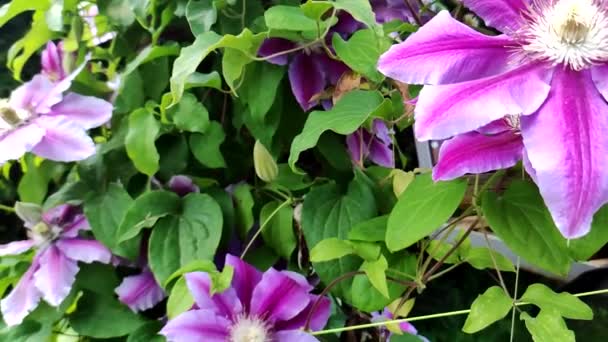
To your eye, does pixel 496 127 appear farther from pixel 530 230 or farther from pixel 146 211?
pixel 146 211

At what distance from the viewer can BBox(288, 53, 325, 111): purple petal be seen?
0.54m

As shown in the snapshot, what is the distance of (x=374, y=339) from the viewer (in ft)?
2.06

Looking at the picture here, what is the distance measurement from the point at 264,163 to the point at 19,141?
0.21m

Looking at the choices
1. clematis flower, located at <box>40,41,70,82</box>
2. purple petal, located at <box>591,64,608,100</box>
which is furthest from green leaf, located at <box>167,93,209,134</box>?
purple petal, located at <box>591,64,608,100</box>

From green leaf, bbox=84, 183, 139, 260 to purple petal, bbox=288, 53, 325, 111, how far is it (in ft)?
0.58

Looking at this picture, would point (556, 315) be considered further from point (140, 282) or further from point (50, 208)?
point (50, 208)

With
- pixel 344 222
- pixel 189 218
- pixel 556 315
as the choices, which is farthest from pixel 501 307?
pixel 189 218

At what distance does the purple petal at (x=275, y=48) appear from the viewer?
528 millimetres

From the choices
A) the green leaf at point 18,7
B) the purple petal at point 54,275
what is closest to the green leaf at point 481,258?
the purple petal at point 54,275

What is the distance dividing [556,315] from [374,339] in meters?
0.26

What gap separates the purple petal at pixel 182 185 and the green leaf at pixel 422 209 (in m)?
0.23

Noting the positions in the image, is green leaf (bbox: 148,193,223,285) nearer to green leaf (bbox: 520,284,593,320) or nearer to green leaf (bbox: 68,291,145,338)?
green leaf (bbox: 68,291,145,338)

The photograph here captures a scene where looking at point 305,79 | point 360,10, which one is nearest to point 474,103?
point 360,10

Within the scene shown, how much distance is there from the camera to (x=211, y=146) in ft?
1.86
